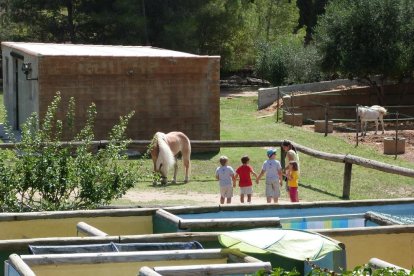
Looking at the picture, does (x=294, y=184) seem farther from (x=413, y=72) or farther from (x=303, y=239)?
(x=413, y=72)

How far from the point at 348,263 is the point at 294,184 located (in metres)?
6.52

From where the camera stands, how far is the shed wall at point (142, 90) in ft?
74.7

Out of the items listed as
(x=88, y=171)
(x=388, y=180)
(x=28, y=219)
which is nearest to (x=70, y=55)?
(x=388, y=180)

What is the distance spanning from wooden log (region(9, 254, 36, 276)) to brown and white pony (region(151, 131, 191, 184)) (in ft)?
36.1

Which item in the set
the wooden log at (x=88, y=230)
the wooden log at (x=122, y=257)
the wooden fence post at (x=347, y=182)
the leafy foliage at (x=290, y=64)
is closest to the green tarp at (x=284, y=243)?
the wooden log at (x=122, y=257)

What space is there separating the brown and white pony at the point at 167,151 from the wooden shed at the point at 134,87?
3933 mm

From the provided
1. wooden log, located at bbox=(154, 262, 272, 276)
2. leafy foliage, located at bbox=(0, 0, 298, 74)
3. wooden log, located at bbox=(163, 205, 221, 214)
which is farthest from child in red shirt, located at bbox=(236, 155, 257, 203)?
leafy foliage, located at bbox=(0, 0, 298, 74)

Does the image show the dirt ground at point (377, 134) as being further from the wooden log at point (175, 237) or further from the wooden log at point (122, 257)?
the wooden log at point (122, 257)

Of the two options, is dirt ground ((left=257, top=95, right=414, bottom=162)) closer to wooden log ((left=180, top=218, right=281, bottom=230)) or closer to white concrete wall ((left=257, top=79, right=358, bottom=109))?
white concrete wall ((left=257, top=79, right=358, bottom=109))

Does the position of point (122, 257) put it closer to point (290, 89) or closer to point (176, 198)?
point (176, 198)

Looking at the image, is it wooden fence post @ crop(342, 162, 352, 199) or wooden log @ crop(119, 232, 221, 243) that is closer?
wooden log @ crop(119, 232, 221, 243)

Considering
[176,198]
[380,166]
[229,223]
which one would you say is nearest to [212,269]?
[229,223]

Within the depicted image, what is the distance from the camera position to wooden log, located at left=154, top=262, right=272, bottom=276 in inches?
266

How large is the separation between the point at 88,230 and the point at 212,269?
2.69 m
